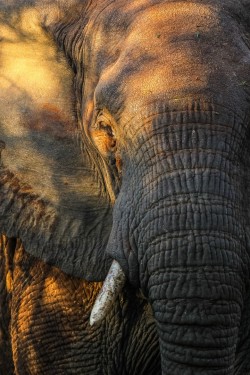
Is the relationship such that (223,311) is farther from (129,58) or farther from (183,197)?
(129,58)

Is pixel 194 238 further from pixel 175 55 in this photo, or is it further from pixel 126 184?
pixel 175 55

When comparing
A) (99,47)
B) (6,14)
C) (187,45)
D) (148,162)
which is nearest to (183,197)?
(148,162)

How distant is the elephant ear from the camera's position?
6.16m

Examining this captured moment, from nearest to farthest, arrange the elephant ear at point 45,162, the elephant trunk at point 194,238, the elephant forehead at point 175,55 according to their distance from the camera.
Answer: the elephant trunk at point 194,238, the elephant forehead at point 175,55, the elephant ear at point 45,162

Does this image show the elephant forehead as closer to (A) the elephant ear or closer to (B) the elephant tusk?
(A) the elephant ear

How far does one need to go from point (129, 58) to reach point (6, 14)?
94cm

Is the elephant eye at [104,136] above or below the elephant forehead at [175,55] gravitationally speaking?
below

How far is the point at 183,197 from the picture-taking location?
516 centimetres

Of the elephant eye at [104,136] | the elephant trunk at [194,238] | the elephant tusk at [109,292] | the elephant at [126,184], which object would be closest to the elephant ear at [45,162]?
the elephant at [126,184]

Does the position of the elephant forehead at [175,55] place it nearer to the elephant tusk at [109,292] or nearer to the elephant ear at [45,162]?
the elephant ear at [45,162]

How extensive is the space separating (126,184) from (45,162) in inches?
33.1

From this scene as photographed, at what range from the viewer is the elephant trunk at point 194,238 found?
5113mm

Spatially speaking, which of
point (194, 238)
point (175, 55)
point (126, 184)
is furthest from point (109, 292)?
point (175, 55)

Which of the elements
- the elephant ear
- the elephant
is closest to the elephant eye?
the elephant
